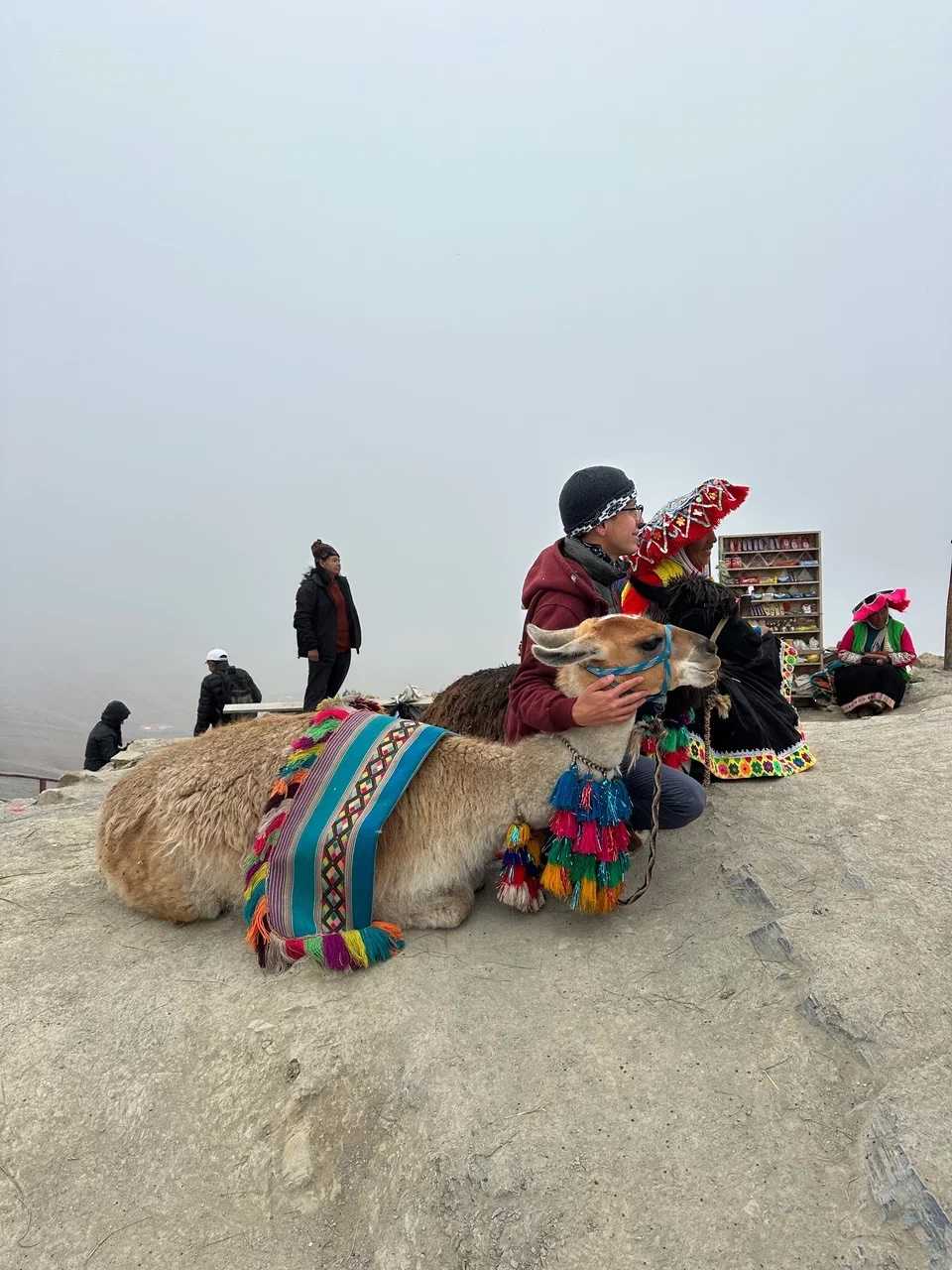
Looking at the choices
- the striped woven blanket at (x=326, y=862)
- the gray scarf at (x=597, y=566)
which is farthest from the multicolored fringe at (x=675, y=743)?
Result: the striped woven blanket at (x=326, y=862)

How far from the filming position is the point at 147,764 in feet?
10.2

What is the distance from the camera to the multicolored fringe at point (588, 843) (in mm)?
2420

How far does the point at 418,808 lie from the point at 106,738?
816 centimetres

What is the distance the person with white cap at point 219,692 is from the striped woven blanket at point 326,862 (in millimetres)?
5913

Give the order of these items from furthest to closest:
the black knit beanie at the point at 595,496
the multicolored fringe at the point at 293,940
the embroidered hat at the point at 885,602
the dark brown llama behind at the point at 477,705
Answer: the embroidered hat at the point at 885,602
the dark brown llama behind at the point at 477,705
the black knit beanie at the point at 595,496
the multicolored fringe at the point at 293,940

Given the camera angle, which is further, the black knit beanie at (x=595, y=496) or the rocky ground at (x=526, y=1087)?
the black knit beanie at (x=595, y=496)

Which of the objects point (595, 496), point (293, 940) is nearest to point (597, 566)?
point (595, 496)

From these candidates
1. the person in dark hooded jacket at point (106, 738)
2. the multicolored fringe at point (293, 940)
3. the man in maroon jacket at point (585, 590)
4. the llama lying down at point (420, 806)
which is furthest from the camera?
the person in dark hooded jacket at point (106, 738)

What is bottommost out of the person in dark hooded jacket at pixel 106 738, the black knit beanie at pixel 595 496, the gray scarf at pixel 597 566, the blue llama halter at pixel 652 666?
the person in dark hooded jacket at pixel 106 738

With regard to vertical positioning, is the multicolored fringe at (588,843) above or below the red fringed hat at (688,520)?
below

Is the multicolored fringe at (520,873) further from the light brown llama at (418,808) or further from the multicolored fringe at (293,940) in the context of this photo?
the multicolored fringe at (293,940)

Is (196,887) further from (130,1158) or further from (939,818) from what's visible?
(939,818)

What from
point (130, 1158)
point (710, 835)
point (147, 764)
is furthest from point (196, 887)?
point (710, 835)

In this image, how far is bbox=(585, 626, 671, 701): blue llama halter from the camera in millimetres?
2393
